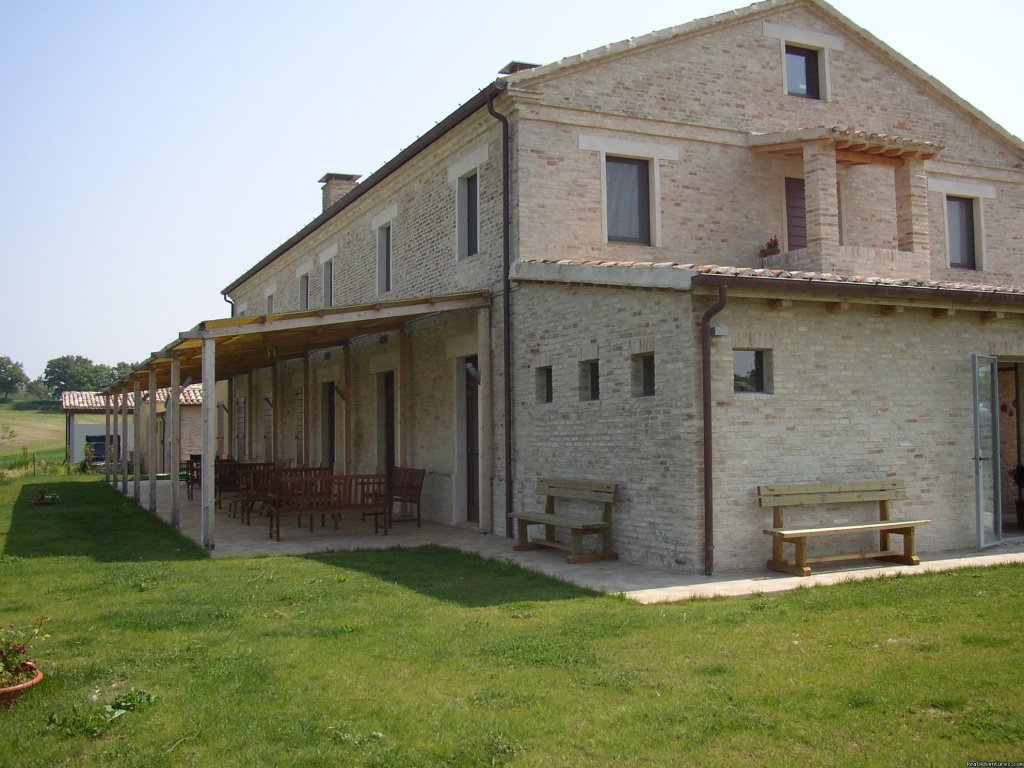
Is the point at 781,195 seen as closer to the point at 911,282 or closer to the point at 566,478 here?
the point at 911,282

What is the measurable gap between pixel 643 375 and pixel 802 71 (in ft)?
24.1

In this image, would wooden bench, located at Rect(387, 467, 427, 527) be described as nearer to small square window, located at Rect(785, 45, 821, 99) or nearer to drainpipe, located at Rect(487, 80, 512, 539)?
drainpipe, located at Rect(487, 80, 512, 539)

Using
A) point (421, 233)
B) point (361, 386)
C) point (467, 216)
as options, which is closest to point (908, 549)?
point (467, 216)

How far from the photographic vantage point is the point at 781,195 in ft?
45.9

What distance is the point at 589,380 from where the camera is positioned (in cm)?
1119

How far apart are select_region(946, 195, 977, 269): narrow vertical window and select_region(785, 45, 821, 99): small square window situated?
317 cm

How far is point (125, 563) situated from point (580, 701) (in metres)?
7.13

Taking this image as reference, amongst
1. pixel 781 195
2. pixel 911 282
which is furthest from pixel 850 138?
pixel 911 282

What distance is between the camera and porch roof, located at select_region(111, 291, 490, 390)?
11445 millimetres

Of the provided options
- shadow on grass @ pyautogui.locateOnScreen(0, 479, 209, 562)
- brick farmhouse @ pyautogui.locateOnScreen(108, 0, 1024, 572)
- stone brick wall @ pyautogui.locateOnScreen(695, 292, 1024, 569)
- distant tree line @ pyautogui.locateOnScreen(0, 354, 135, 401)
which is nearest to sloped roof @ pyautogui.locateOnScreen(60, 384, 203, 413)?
shadow on grass @ pyautogui.locateOnScreen(0, 479, 209, 562)

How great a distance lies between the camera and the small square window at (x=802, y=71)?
47.5 ft

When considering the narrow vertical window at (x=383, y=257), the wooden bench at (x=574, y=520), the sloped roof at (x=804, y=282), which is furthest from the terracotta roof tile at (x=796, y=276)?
the narrow vertical window at (x=383, y=257)

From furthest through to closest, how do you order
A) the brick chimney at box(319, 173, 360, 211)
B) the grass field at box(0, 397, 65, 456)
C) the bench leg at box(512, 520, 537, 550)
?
1. the grass field at box(0, 397, 65, 456)
2. the brick chimney at box(319, 173, 360, 211)
3. the bench leg at box(512, 520, 537, 550)

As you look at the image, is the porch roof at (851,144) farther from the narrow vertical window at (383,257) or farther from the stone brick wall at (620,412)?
the narrow vertical window at (383,257)
